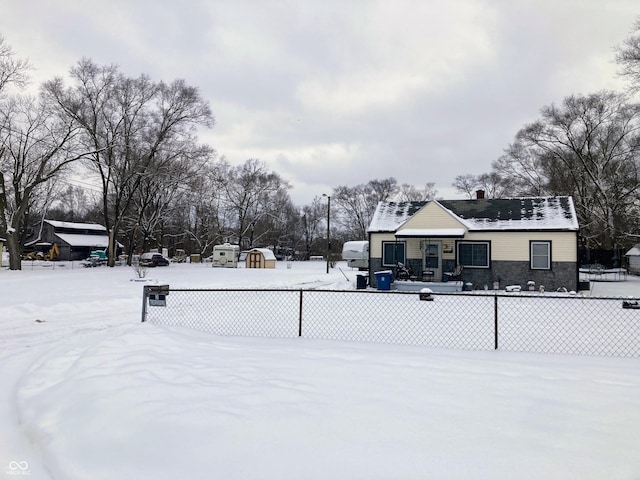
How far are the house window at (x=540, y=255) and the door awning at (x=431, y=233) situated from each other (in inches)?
133

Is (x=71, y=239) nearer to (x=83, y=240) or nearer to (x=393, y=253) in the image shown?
(x=83, y=240)

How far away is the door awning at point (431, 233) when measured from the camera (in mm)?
19750

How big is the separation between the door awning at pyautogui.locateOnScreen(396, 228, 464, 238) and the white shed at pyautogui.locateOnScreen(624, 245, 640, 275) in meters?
25.0

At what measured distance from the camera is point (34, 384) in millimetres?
5055

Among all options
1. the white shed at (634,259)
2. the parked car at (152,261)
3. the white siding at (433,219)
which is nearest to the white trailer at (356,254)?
the parked car at (152,261)

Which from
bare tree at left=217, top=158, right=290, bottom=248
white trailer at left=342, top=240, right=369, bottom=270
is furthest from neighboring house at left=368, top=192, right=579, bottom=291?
bare tree at left=217, top=158, right=290, bottom=248

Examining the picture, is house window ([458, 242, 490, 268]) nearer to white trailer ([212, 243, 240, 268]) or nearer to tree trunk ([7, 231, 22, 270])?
white trailer ([212, 243, 240, 268])

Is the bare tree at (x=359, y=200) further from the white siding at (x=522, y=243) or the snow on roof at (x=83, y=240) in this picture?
the white siding at (x=522, y=243)

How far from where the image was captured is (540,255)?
19.8 meters

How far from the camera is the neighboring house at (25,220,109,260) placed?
5156 cm

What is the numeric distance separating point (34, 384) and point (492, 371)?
5677mm

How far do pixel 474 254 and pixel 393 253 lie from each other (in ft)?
12.8

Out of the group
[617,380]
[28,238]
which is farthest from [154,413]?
[28,238]

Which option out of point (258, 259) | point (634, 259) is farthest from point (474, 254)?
point (634, 259)
